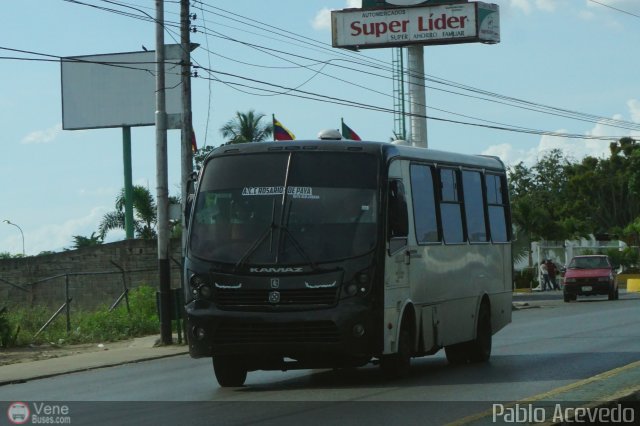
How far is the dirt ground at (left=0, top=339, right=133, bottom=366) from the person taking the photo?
24.5m

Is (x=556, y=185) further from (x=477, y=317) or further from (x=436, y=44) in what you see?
(x=477, y=317)

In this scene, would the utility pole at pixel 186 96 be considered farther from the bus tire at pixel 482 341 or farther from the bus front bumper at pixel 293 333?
the bus front bumper at pixel 293 333

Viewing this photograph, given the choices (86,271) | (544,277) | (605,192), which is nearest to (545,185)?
(605,192)

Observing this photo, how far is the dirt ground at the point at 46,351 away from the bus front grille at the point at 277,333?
9938 millimetres

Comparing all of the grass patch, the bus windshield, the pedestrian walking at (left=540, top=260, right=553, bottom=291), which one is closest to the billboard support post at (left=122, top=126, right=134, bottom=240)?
the pedestrian walking at (left=540, top=260, right=553, bottom=291)

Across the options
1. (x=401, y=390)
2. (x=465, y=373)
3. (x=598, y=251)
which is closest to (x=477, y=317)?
(x=465, y=373)

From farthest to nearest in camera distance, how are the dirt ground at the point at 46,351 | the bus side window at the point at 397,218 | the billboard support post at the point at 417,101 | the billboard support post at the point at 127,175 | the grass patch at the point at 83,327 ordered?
1. the billboard support post at the point at 417,101
2. the billboard support post at the point at 127,175
3. the grass patch at the point at 83,327
4. the dirt ground at the point at 46,351
5. the bus side window at the point at 397,218

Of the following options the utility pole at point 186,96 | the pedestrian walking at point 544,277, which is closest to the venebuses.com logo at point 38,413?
the utility pole at point 186,96

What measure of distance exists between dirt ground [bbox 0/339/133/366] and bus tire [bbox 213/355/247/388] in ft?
29.1

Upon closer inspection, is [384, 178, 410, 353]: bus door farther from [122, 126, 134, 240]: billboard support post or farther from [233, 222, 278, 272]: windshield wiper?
[122, 126, 134, 240]: billboard support post

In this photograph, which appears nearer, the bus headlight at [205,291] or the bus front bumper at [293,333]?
the bus front bumper at [293,333]

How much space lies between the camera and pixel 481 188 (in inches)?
758

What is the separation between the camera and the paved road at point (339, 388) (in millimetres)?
12570

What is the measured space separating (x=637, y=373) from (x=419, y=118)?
46.9m
